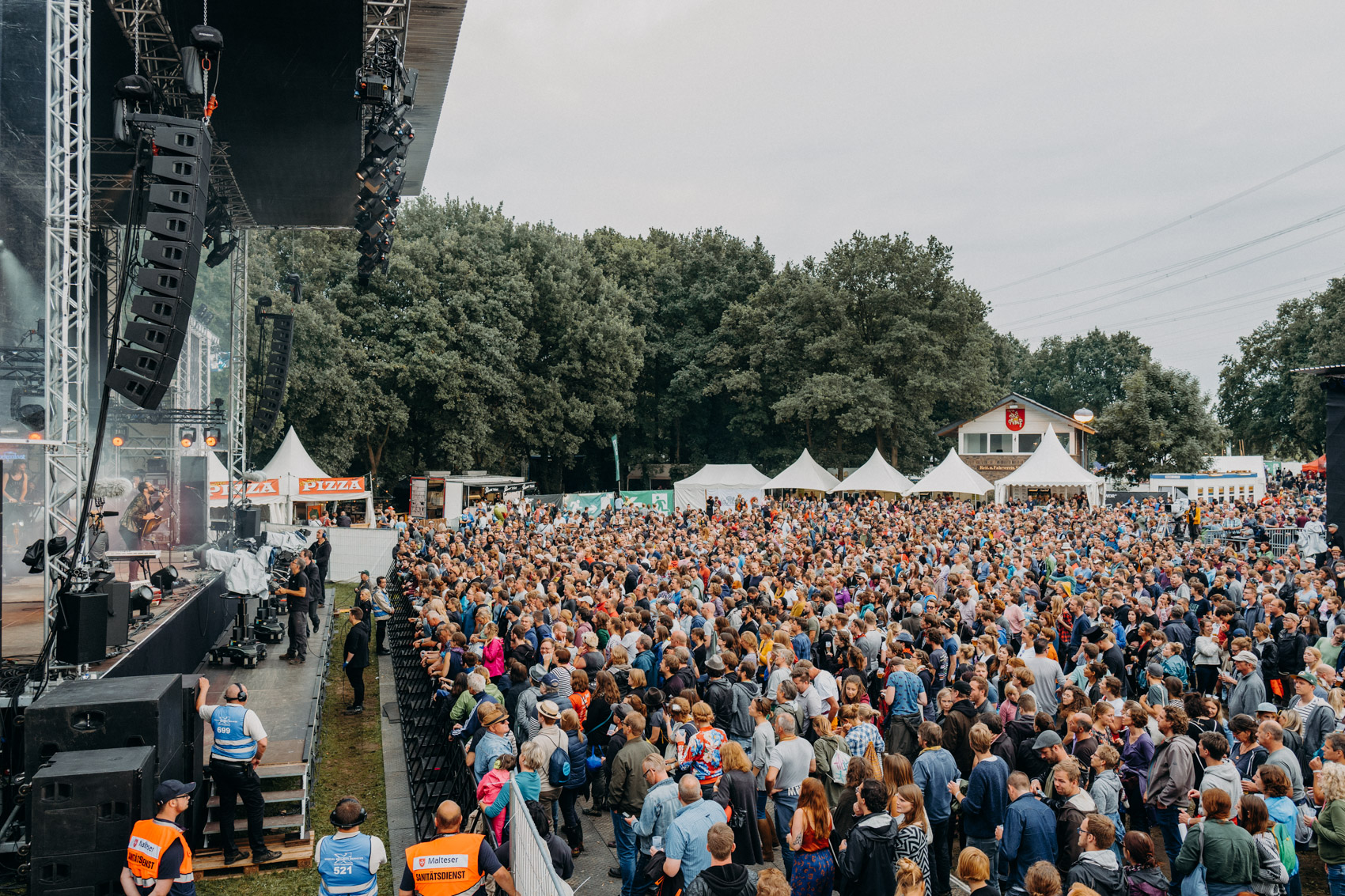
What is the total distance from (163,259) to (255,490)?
15.4m

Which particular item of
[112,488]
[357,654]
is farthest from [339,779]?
[112,488]

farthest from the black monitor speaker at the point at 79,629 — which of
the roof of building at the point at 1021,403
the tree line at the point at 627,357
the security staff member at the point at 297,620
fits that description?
the roof of building at the point at 1021,403

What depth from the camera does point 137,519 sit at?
1285cm

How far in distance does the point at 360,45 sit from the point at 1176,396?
44186mm

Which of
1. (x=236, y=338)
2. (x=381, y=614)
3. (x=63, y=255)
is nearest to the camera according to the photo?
(x=63, y=255)

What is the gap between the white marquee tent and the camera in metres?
29.2

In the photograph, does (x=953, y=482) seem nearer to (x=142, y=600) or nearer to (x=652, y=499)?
(x=652, y=499)

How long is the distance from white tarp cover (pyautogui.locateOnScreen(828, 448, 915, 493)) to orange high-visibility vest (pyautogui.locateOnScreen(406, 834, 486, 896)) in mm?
27328

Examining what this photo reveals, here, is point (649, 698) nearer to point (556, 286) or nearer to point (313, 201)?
point (313, 201)

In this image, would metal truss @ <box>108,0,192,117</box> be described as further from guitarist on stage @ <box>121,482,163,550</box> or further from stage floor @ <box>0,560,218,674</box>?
guitarist on stage @ <box>121,482,163,550</box>

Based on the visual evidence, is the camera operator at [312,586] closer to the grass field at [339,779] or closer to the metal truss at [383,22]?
the grass field at [339,779]

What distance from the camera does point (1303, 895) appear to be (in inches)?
231

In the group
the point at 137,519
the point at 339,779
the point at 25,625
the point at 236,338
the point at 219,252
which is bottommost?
the point at 339,779

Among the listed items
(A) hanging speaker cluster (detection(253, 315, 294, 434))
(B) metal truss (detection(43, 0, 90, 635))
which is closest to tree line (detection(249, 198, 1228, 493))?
(A) hanging speaker cluster (detection(253, 315, 294, 434))
